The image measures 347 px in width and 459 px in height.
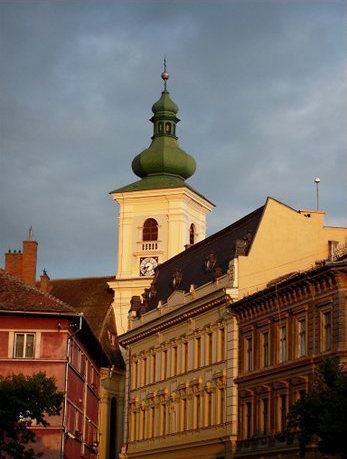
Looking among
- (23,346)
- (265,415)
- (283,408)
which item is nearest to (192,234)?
(23,346)

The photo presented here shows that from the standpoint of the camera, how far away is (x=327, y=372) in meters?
51.0

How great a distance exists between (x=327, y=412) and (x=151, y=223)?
71312 millimetres

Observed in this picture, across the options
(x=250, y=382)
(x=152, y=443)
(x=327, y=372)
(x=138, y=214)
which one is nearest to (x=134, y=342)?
(x=152, y=443)

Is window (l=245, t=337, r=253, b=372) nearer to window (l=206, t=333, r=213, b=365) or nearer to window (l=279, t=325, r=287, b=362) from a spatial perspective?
window (l=279, t=325, r=287, b=362)

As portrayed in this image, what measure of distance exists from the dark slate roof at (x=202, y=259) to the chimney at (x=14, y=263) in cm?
910

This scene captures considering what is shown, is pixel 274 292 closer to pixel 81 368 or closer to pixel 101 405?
pixel 81 368

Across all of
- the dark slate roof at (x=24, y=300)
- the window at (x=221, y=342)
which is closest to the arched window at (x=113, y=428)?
the dark slate roof at (x=24, y=300)

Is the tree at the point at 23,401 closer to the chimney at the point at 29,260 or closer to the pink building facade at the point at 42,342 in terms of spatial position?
the pink building facade at the point at 42,342

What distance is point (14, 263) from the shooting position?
91250mm

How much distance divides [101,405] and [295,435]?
52034 mm

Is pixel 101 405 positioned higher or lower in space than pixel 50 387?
higher

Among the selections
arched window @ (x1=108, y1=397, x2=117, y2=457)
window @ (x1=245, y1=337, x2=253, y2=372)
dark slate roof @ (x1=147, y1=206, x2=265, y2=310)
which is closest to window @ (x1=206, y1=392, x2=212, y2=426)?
window @ (x1=245, y1=337, x2=253, y2=372)

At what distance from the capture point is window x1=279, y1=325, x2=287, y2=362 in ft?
212

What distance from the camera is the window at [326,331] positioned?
60.2 m
